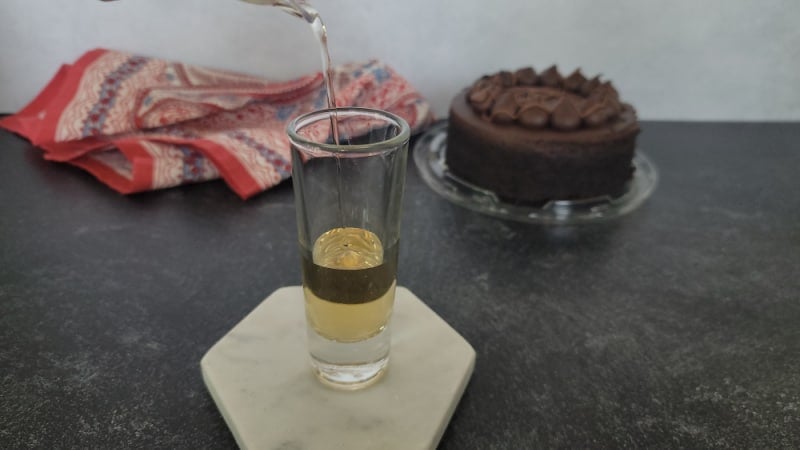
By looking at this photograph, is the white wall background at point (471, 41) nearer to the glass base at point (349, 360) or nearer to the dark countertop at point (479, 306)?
the dark countertop at point (479, 306)

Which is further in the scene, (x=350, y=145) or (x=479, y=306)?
(x=479, y=306)

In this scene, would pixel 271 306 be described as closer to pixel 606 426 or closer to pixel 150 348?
pixel 150 348

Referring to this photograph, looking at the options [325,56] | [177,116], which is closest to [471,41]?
[177,116]

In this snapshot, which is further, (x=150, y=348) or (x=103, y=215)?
(x=103, y=215)

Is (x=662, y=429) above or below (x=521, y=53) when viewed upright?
below

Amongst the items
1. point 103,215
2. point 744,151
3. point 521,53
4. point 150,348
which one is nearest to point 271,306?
point 150,348

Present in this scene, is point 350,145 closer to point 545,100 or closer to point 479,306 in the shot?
point 479,306
